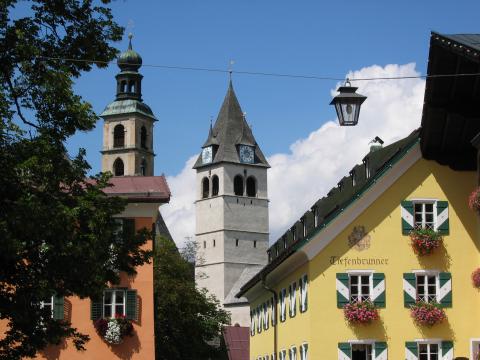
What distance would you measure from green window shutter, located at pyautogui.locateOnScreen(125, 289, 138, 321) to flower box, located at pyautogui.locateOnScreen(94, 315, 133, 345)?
1.38 ft

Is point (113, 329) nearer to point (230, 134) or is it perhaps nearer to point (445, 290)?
point (445, 290)

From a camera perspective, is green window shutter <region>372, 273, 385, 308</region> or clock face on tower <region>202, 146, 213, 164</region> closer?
green window shutter <region>372, 273, 385, 308</region>

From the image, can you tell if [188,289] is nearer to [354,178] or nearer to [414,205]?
[354,178]

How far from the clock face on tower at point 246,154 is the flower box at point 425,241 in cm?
11028

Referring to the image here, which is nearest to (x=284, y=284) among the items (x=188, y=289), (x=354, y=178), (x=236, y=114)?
(x=354, y=178)

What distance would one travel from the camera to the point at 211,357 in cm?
6356

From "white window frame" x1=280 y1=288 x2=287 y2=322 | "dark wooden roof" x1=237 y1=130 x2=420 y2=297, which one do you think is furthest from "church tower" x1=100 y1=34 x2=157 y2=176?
"white window frame" x1=280 y1=288 x2=287 y2=322

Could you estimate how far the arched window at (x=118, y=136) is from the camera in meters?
130

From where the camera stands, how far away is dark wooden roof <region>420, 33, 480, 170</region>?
91.1 feet

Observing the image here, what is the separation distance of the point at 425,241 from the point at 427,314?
232 centimetres

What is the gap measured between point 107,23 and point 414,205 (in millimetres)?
16294

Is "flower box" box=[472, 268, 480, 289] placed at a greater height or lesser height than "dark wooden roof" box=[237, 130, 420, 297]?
lesser

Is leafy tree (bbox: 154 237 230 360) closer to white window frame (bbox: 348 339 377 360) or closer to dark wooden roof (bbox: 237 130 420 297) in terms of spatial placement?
dark wooden roof (bbox: 237 130 420 297)

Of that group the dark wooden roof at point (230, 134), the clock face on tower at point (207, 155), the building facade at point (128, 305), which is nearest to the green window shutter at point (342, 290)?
the building facade at point (128, 305)
